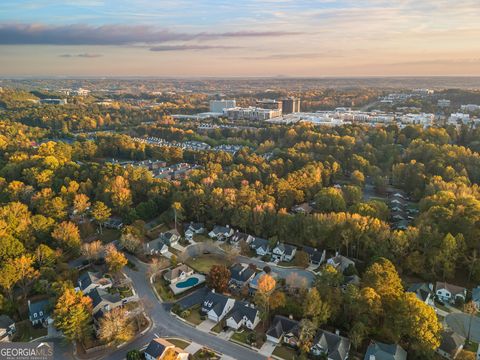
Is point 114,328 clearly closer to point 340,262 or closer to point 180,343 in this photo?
point 180,343

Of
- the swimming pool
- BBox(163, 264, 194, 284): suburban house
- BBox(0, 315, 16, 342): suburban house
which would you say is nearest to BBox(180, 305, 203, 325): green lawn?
the swimming pool

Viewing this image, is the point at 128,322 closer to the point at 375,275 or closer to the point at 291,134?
the point at 375,275

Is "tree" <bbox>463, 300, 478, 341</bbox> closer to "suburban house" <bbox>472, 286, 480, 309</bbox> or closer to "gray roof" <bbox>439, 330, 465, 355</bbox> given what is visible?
"suburban house" <bbox>472, 286, 480, 309</bbox>

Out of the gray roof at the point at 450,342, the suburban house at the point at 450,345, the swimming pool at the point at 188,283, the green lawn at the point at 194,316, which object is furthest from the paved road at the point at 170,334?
the gray roof at the point at 450,342

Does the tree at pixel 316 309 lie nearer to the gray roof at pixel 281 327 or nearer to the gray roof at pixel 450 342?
the gray roof at pixel 281 327

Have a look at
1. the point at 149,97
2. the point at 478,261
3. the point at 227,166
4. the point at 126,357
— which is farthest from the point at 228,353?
the point at 149,97
